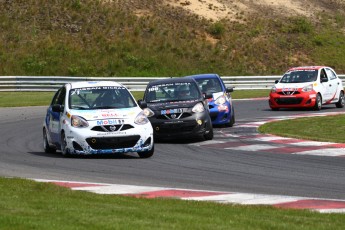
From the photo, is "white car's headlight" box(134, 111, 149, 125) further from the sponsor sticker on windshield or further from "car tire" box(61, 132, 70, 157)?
the sponsor sticker on windshield

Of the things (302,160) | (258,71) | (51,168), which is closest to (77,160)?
(51,168)

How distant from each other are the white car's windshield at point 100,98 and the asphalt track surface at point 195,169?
3.19 ft

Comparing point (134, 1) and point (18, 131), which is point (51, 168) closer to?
point (18, 131)

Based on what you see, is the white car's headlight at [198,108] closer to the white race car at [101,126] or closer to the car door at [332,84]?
the white race car at [101,126]

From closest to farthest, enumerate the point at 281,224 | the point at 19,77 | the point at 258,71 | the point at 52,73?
the point at 281,224
the point at 19,77
the point at 52,73
the point at 258,71

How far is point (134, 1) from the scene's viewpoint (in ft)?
194

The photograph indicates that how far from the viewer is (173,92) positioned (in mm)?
22609

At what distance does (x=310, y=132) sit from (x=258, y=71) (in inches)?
1196

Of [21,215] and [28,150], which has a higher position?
[21,215]

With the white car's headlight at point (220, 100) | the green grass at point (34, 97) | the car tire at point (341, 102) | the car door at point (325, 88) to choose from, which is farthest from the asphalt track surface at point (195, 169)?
the green grass at point (34, 97)

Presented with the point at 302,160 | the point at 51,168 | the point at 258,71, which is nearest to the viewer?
the point at 51,168

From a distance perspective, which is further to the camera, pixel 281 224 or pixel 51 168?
pixel 51 168

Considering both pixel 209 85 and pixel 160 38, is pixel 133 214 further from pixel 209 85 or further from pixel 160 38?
pixel 160 38

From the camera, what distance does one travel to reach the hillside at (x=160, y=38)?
170 ft
